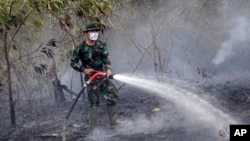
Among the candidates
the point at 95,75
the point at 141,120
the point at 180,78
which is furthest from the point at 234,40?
the point at 95,75

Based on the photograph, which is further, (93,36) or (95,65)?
(95,65)

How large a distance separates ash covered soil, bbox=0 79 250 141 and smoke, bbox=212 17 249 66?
10.4 feet

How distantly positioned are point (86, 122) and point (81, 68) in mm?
1408

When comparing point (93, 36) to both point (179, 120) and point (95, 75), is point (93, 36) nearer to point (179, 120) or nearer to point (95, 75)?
point (95, 75)

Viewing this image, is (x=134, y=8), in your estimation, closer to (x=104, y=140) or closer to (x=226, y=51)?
(x=226, y=51)

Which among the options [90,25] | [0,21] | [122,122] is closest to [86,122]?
[122,122]

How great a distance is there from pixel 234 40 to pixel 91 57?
7.87 meters

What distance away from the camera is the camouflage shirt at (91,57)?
20.5 ft

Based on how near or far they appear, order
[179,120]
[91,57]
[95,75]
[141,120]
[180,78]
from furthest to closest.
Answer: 1. [180,78]
2. [141,120]
3. [179,120]
4. [91,57]
5. [95,75]

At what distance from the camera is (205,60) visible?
12508 millimetres

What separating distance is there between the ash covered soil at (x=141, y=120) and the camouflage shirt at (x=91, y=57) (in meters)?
1.13

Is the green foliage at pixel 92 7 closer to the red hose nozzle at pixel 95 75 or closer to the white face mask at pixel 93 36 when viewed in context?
the white face mask at pixel 93 36

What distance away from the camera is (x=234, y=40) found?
1280cm

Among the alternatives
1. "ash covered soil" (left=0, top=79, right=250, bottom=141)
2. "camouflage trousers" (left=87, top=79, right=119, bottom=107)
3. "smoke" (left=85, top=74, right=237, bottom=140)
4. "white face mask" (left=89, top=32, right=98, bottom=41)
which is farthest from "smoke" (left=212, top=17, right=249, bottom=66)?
"white face mask" (left=89, top=32, right=98, bottom=41)
